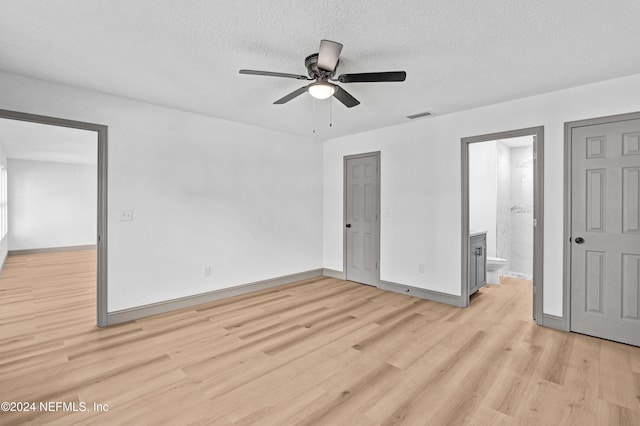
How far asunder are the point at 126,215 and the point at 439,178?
13.2 feet

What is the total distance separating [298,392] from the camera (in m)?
2.22

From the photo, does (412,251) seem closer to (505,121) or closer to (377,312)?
(377,312)

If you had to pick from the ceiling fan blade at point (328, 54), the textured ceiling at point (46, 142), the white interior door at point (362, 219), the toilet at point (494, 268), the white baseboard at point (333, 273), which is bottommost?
the white baseboard at point (333, 273)

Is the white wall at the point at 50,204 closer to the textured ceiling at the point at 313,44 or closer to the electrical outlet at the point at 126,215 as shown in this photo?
the electrical outlet at the point at 126,215

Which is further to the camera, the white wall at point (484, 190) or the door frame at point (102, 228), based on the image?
the white wall at point (484, 190)

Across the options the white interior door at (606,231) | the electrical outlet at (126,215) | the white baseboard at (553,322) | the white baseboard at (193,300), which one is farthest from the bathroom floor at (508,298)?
the electrical outlet at (126,215)

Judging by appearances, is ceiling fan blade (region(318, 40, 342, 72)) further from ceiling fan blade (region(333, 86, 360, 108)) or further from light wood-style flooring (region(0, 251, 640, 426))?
light wood-style flooring (region(0, 251, 640, 426))

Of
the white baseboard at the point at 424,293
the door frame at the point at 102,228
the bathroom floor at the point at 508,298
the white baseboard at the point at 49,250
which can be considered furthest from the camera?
the white baseboard at the point at 49,250

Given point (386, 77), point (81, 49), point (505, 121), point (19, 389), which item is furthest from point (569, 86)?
point (19, 389)

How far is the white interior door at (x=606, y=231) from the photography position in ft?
9.75

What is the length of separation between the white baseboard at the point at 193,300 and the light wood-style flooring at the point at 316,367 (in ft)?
0.46

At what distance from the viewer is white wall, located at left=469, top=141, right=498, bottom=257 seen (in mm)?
5287

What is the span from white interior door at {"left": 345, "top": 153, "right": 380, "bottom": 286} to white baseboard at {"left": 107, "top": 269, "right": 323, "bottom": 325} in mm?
927

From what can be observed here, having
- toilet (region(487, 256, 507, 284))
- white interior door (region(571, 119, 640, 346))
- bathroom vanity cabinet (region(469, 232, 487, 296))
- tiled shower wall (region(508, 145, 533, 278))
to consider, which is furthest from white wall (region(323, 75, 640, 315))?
tiled shower wall (region(508, 145, 533, 278))
